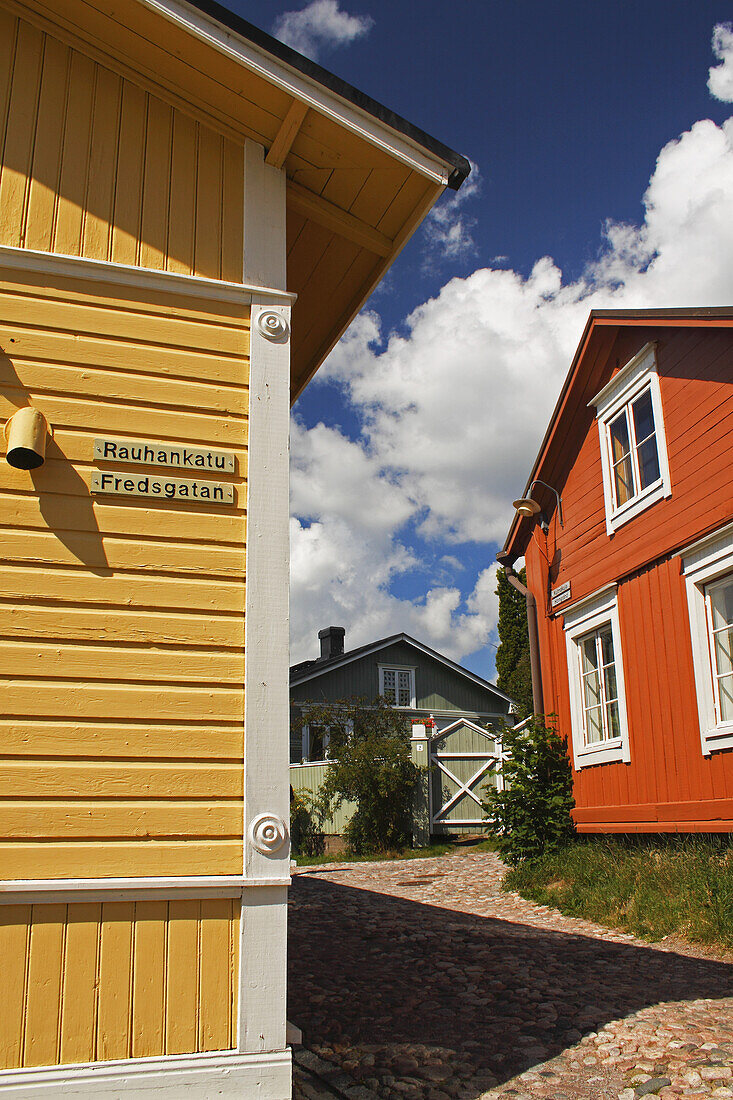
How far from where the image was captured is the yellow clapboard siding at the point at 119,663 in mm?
3881

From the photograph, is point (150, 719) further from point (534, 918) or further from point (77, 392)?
point (534, 918)

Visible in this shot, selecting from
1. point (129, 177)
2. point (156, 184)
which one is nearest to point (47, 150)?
point (129, 177)

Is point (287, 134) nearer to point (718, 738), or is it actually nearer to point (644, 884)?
point (718, 738)

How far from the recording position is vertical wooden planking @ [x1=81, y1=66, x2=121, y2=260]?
4.57m

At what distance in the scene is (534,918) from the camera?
27.0 feet

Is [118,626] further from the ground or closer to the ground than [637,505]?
closer to the ground

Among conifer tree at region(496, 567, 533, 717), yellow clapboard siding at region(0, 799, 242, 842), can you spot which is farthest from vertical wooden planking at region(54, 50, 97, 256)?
conifer tree at region(496, 567, 533, 717)

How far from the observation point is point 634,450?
9641 mm

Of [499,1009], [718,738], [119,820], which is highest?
[718,738]

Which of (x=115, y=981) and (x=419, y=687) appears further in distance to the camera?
(x=419, y=687)

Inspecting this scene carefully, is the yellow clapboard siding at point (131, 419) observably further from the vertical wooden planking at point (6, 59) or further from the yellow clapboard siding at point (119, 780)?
the yellow clapboard siding at point (119, 780)

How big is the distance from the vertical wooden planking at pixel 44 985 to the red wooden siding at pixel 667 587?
594 centimetres

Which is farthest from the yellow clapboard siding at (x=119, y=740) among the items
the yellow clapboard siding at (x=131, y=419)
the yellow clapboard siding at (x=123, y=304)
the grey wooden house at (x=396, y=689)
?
the grey wooden house at (x=396, y=689)

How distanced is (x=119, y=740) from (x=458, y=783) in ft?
42.9
